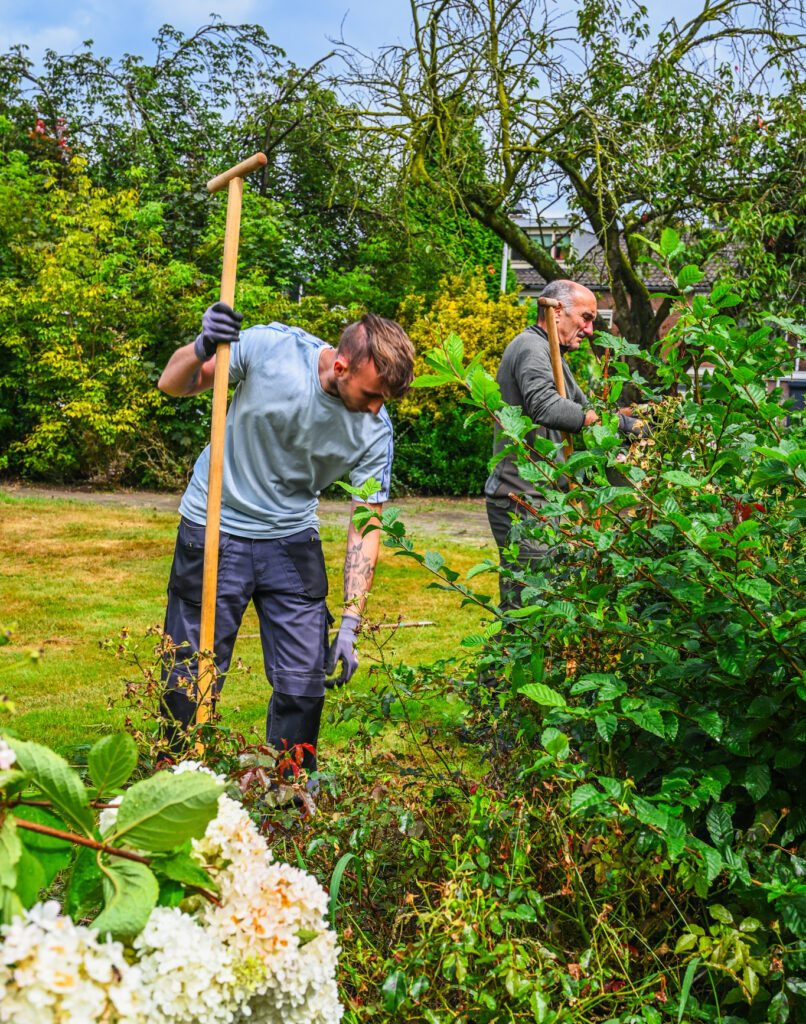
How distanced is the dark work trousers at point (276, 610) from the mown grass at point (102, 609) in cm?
21

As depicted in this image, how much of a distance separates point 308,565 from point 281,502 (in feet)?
0.80

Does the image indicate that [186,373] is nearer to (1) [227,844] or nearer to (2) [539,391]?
(2) [539,391]

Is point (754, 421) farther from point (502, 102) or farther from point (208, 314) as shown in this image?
point (502, 102)

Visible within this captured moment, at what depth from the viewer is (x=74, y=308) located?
12672mm

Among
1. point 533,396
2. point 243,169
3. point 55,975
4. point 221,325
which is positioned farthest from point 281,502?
point 55,975

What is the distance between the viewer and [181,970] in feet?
3.13

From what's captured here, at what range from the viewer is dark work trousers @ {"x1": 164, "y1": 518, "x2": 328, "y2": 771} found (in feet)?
10.2

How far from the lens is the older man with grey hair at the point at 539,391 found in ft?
12.5

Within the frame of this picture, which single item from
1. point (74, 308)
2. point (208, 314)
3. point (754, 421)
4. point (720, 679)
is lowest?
point (720, 679)

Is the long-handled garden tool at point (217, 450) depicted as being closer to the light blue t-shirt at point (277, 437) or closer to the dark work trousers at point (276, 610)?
the light blue t-shirt at point (277, 437)

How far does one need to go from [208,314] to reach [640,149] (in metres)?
7.24

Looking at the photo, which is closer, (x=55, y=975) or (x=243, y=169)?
(x=55, y=975)

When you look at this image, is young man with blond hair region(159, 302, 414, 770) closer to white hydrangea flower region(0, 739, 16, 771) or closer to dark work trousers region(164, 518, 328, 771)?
dark work trousers region(164, 518, 328, 771)

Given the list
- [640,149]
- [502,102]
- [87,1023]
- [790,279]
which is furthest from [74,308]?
[87,1023]
